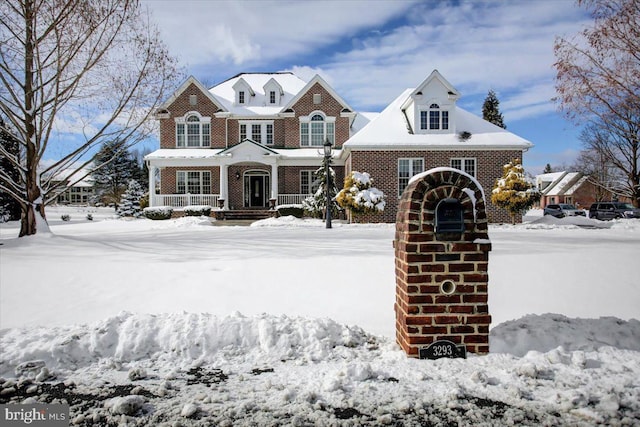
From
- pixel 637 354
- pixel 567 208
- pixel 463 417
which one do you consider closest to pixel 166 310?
pixel 463 417

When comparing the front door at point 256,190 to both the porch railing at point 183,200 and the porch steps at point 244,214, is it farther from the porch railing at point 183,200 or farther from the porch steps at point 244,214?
the porch steps at point 244,214

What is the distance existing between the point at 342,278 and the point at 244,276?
59.5 inches

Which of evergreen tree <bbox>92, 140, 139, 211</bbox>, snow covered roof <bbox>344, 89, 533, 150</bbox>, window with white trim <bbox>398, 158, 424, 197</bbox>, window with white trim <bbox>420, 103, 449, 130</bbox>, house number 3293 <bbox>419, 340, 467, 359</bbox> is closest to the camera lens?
house number 3293 <bbox>419, 340, 467, 359</bbox>

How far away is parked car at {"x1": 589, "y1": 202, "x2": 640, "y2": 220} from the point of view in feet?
88.8

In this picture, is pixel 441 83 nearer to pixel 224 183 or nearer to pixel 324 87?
pixel 324 87

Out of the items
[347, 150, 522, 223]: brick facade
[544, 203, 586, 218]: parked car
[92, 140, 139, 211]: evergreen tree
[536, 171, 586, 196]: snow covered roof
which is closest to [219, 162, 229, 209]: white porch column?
A: [347, 150, 522, 223]: brick facade

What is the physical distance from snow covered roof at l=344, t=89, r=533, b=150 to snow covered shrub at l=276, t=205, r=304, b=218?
15.5 ft

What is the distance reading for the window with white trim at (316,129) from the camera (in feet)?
82.4

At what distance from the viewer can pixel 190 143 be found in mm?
25375

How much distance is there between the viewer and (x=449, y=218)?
11.2 feet

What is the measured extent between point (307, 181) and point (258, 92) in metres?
7.89

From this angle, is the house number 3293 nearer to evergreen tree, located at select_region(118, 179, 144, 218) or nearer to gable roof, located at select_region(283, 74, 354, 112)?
gable roof, located at select_region(283, 74, 354, 112)

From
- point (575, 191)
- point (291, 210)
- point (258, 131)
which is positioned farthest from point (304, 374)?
point (575, 191)

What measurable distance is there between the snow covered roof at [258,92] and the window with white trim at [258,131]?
65 centimetres
